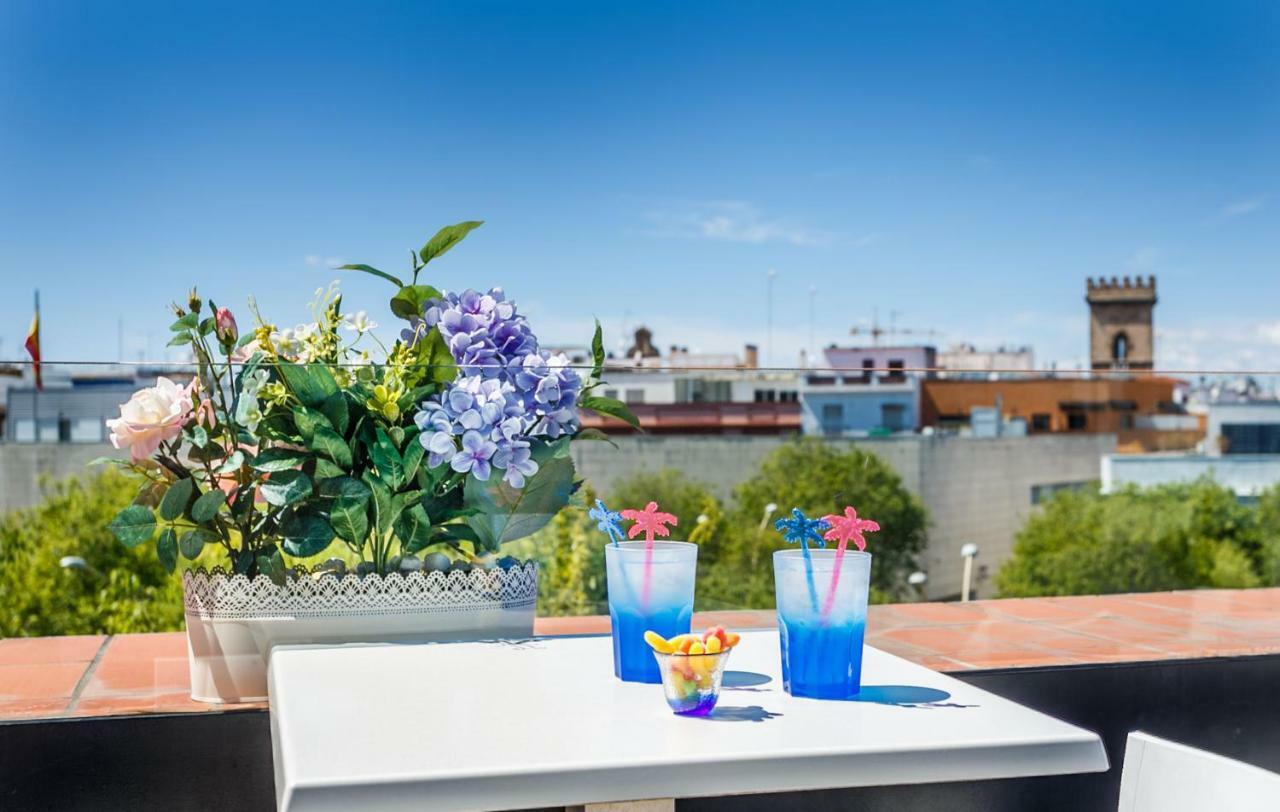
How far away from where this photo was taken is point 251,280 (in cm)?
4353

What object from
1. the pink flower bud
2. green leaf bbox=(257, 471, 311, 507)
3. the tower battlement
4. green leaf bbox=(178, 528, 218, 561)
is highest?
the tower battlement

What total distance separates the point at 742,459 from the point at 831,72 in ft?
172

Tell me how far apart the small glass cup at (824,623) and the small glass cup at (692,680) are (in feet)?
0.37

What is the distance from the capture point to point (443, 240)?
5.65 ft

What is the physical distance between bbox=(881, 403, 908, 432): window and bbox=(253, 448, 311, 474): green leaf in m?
1.07

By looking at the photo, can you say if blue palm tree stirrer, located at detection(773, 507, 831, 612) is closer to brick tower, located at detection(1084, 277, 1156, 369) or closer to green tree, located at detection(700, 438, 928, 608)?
green tree, located at detection(700, 438, 928, 608)

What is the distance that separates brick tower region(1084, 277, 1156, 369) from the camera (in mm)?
58281

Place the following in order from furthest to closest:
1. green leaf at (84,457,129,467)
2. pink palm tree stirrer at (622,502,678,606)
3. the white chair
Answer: green leaf at (84,457,129,467)
pink palm tree stirrer at (622,502,678,606)
the white chair

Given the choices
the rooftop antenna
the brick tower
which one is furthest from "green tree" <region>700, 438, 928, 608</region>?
the brick tower

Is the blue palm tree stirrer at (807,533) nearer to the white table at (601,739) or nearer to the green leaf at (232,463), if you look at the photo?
the white table at (601,739)

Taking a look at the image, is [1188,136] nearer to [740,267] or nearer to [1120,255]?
[1120,255]

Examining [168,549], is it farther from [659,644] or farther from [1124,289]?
[1124,289]

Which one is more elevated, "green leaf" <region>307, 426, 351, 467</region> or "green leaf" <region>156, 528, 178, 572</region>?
"green leaf" <region>307, 426, 351, 467</region>

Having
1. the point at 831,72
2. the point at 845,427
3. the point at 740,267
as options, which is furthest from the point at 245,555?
the point at 831,72
